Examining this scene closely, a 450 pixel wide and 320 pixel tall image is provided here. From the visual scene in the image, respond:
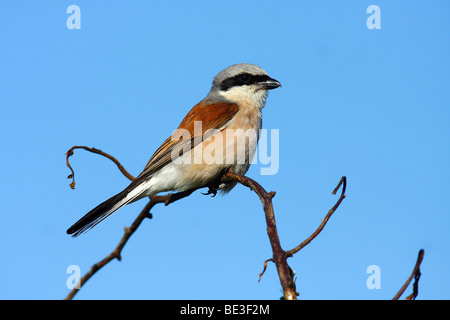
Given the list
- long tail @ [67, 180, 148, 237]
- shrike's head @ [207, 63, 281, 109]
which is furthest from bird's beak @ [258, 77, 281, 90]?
long tail @ [67, 180, 148, 237]

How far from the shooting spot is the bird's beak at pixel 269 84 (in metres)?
4.98

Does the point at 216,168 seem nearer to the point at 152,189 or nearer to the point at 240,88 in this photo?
the point at 152,189

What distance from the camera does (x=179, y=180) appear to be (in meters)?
4.29

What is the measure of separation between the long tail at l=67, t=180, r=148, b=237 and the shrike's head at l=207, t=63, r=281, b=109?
1.53 m

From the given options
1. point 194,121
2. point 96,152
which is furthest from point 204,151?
point 96,152

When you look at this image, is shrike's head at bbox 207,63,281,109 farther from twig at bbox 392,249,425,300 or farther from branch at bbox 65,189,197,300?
twig at bbox 392,249,425,300

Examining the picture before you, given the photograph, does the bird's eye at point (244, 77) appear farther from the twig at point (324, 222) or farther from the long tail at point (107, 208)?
the twig at point (324, 222)

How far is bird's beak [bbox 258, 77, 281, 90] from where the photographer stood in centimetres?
498

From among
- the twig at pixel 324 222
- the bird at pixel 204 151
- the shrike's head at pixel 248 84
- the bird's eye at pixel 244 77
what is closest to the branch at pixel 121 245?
the twig at pixel 324 222

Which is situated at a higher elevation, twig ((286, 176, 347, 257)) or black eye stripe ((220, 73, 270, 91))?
black eye stripe ((220, 73, 270, 91))

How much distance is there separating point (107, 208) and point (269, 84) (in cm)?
231

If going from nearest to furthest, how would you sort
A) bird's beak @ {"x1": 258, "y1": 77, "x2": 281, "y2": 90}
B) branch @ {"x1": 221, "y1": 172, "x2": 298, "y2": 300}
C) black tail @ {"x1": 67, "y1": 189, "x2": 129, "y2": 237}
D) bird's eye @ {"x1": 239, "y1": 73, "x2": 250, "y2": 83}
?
1. branch @ {"x1": 221, "y1": 172, "x2": 298, "y2": 300}
2. black tail @ {"x1": 67, "y1": 189, "x2": 129, "y2": 237}
3. bird's beak @ {"x1": 258, "y1": 77, "x2": 281, "y2": 90}
4. bird's eye @ {"x1": 239, "y1": 73, "x2": 250, "y2": 83}
